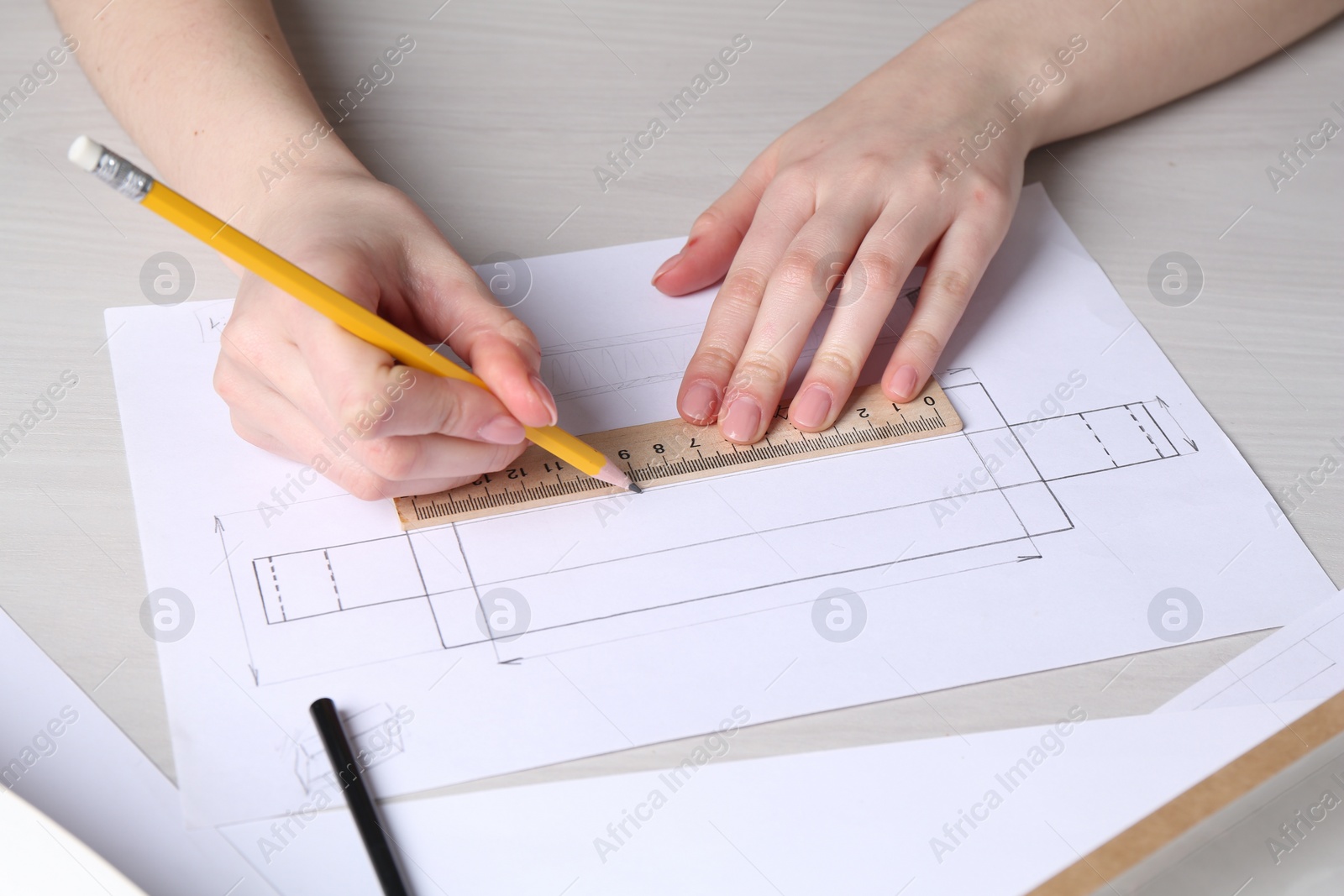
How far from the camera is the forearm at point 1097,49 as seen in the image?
1.26 meters

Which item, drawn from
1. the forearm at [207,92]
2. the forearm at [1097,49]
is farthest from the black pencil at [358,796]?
the forearm at [1097,49]

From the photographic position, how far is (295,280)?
69 centimetres

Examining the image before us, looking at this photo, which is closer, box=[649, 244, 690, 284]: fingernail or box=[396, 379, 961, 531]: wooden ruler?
box=[396, 379, 961, 531]: wooden ruler

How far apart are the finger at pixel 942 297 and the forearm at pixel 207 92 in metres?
0.60

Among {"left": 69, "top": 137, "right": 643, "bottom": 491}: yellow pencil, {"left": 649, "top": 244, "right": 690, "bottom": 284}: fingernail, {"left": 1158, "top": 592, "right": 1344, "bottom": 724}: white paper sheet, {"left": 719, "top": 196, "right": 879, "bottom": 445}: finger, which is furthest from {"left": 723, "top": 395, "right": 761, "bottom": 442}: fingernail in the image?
{"left": 1158, "top": 592, "right": 1344, "bottom": 724}: white paper sheet

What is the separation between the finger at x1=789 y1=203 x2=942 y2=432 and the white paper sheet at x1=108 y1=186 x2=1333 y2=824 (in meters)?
0.06

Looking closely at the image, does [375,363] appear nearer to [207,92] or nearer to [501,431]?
[501,431]

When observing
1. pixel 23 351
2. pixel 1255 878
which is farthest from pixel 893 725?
pixel 23 351

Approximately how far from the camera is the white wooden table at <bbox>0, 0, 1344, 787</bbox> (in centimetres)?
83

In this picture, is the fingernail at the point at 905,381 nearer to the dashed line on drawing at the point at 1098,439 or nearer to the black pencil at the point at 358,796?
the dashed line on drawing at the point at 1098,439

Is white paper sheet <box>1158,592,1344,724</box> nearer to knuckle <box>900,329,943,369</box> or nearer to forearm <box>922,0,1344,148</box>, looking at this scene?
knuckle <box>900,329,943,369</box>

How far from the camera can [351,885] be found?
698mm

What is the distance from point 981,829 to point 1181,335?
0.64 m

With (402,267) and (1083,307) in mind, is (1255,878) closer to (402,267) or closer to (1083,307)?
(1083,307)
